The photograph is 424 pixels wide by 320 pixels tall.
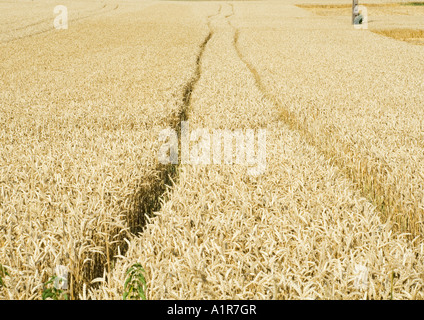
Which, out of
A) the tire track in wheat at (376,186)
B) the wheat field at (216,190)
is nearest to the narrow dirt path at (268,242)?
the wheat field at (216,190)

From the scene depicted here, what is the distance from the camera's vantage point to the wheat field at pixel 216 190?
2.46 metres

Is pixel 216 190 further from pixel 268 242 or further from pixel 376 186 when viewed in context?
pixel 376 186

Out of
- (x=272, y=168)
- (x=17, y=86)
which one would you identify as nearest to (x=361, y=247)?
(x=272, y=168)

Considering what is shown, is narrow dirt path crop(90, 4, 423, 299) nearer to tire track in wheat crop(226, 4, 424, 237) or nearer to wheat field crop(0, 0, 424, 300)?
wheat field crop(0, 0, 424, 300)

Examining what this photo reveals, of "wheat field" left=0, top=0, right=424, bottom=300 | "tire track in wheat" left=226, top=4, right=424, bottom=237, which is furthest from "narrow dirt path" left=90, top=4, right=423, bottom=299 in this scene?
"tire track in wheat" left=226, top=4, right=424, bottom=237

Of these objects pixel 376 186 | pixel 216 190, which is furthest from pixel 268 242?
pixel 376 186

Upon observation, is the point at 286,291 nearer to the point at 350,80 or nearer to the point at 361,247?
the point at 361,247

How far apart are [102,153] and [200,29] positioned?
2531cm

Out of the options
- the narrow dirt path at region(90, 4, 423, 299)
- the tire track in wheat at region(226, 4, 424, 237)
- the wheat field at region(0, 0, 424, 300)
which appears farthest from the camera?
the tire track in wheat at region(226, 4, 424, 237)

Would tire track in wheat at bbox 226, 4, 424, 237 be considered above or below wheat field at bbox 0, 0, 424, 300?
below

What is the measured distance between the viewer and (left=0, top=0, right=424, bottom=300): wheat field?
246cm

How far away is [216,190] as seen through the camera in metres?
3.79

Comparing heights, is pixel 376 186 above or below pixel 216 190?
below

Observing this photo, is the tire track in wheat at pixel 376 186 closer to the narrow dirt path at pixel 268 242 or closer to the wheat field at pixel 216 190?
the wheat field at pixel 216 190
